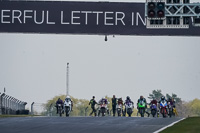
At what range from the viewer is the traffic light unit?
27.6 meters

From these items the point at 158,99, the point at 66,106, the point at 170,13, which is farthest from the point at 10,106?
the point at 158,99

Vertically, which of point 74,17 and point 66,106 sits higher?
point 74,17

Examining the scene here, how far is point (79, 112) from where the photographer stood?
153 metres

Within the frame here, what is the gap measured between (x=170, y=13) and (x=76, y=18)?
8.98 m

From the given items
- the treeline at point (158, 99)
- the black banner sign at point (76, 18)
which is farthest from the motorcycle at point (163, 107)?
the treeline at point (158, 99)

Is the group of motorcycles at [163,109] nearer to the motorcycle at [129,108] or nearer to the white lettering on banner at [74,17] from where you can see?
the motorcycle at [129,108]

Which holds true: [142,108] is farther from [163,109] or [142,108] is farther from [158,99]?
[158,99]

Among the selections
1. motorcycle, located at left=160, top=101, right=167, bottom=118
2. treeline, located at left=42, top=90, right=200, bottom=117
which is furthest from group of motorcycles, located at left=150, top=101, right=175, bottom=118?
treeline, located at left=42, top=90, right=200, bottom=117

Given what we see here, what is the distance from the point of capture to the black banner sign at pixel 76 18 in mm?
35969

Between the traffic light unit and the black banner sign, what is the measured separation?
21.0 feet

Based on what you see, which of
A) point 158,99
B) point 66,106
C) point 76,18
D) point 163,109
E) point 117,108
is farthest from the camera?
point 158,99

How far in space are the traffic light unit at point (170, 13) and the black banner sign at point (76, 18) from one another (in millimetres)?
6413

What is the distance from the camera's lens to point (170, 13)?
28.4 meters

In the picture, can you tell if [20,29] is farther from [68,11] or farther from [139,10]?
[139,10]
